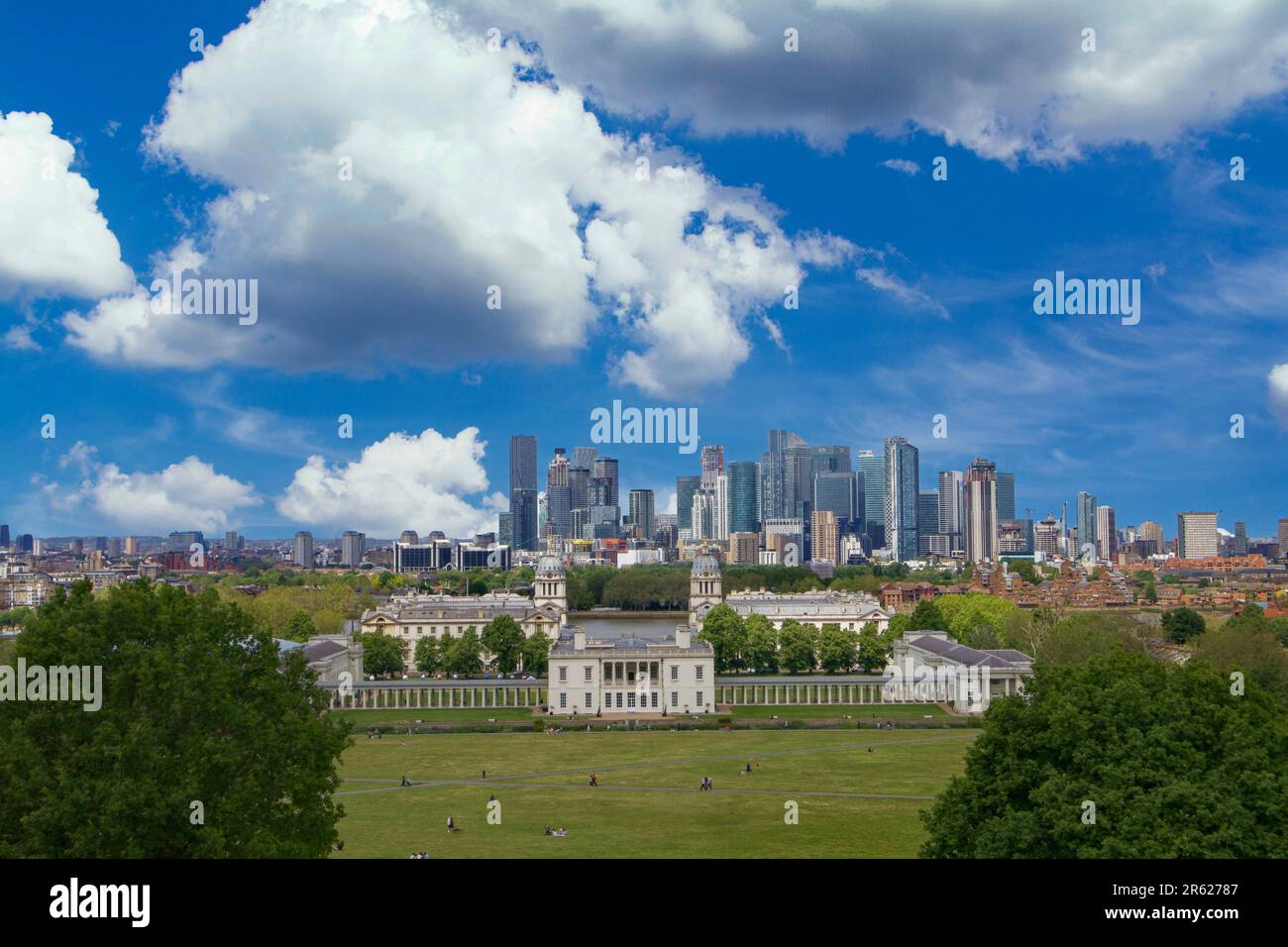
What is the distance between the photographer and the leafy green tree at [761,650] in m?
96.1

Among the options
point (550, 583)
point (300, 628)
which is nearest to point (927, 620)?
point (550, 583)

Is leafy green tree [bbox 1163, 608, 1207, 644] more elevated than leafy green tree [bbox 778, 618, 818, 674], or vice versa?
leafy green tree [bbox 1163, 608, 1207, 644]

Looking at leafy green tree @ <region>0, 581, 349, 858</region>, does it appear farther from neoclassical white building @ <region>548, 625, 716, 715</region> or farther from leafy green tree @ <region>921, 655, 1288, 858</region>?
neoclassical white building @ <region>548, 625, 716, 715</region>

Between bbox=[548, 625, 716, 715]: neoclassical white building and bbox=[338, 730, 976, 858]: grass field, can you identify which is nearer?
bbox=[338, 730, 976, 858]: grass field

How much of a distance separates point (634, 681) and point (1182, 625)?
160 feet

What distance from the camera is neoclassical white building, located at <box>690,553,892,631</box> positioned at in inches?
4621

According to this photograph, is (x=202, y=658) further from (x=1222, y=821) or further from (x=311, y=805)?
(x=1222, y=821)

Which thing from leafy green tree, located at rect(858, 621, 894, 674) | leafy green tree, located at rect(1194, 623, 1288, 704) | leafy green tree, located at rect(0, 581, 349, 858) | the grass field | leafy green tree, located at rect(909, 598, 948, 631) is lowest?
the grass field

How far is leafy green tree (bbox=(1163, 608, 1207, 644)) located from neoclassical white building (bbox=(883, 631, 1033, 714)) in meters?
19.9

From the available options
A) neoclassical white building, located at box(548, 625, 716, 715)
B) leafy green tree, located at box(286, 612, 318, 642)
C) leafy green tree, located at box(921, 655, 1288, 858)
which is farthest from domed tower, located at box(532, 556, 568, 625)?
leafy green tree, located at box(921, 655, 1288, 858)

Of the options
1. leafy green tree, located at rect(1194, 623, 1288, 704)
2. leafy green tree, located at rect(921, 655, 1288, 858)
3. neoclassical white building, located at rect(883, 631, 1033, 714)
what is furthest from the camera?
neoclassical white building, located at rect(883, 631, 1033, 714)
